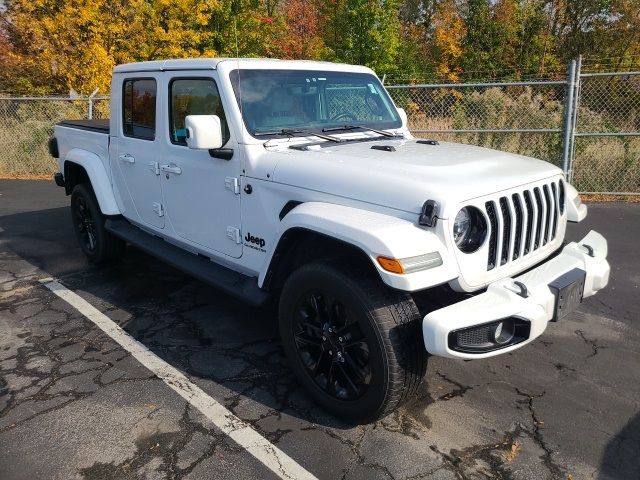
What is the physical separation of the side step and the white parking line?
640mm

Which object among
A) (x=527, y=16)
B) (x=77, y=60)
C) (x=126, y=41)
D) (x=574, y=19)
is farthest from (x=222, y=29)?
(x=574, y=19)

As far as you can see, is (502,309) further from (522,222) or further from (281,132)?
(281,132)

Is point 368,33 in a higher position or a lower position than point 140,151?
higher

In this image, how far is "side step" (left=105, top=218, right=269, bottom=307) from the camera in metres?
3.45

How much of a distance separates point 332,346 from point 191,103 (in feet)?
7.15

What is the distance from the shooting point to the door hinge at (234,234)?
361 centimetres

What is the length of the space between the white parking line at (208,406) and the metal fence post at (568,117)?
6429 millimetres

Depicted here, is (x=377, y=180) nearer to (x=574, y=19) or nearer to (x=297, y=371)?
(x=297, y=371)

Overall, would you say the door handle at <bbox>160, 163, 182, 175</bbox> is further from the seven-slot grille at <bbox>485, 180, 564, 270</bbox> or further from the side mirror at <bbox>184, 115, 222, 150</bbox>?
the seven-slot grille at <bbox>485, 180, 564, 270</bbox>

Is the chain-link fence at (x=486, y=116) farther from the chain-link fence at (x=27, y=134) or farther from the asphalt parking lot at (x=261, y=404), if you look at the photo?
the chain-link fence at (x=27, y=134)

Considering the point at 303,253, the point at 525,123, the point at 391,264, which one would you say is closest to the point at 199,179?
the point at 303,253

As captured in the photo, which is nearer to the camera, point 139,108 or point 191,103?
point 191,103

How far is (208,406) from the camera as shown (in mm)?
3113

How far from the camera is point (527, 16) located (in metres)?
25.6
